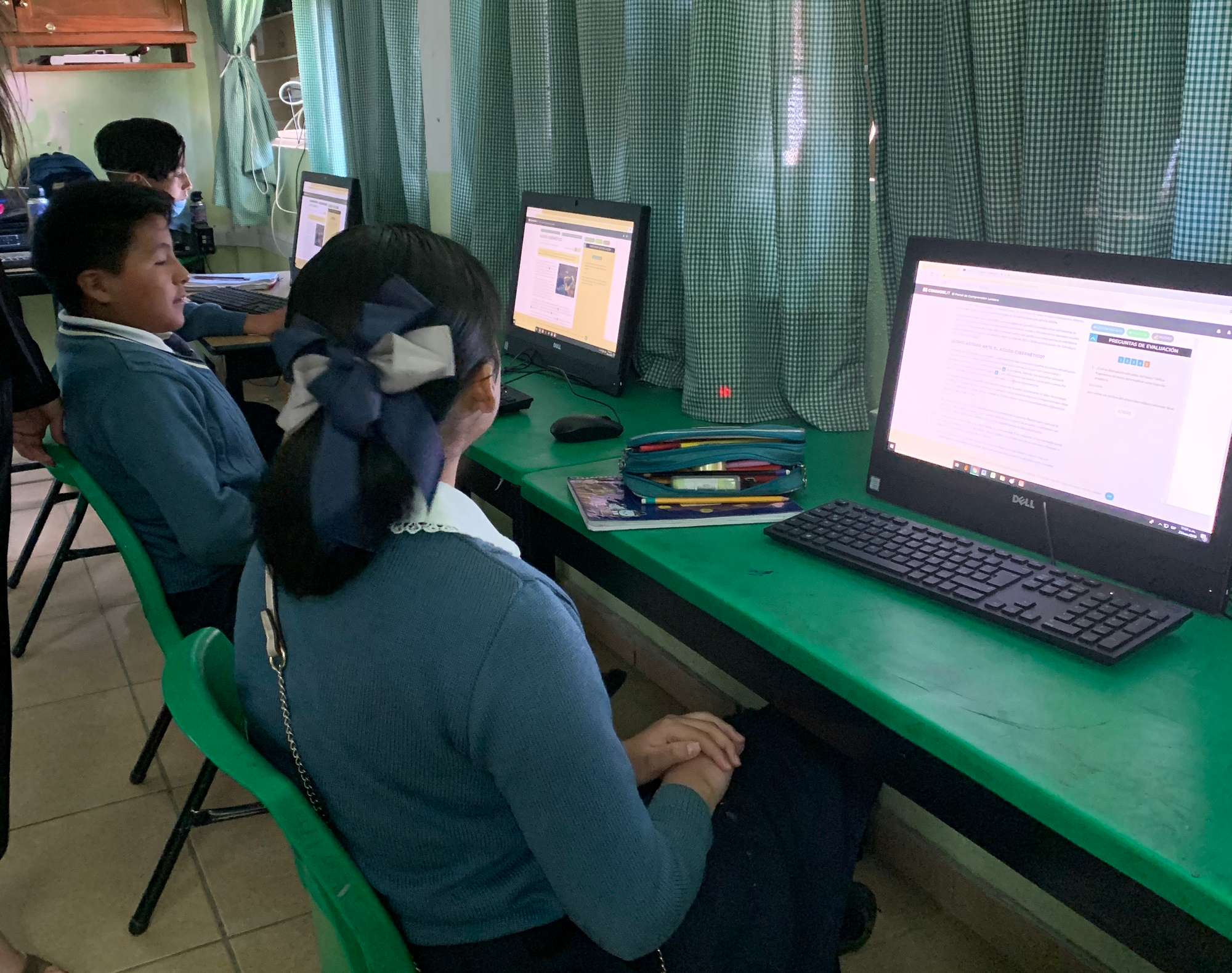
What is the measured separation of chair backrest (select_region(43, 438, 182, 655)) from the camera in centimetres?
147

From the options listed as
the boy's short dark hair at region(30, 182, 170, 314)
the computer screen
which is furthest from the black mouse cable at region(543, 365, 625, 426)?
the computer screen

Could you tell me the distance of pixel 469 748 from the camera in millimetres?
815

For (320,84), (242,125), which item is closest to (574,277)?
(320,84)

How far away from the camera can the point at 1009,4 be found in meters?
1.34

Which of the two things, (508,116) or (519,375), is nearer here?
(519,375)

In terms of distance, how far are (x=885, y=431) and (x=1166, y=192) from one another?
0.45m

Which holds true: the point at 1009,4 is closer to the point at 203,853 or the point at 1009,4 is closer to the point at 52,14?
the point at 203,853

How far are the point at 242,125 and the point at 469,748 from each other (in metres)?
4.60

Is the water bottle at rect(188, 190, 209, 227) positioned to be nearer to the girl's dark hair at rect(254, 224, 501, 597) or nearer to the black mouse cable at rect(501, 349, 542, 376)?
the black mouse cable at rect(501, 349, 542, 376)

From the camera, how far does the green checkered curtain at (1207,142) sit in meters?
1.12

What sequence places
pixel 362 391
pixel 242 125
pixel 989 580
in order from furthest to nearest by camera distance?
pixel 242 125 → pixel 989 580 → pixel 362 391

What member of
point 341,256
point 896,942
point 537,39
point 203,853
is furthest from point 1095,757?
point 537,39

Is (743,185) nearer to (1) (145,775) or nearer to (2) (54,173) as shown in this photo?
(1) (145,775)

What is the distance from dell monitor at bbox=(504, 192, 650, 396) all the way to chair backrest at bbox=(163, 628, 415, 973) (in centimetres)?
122
